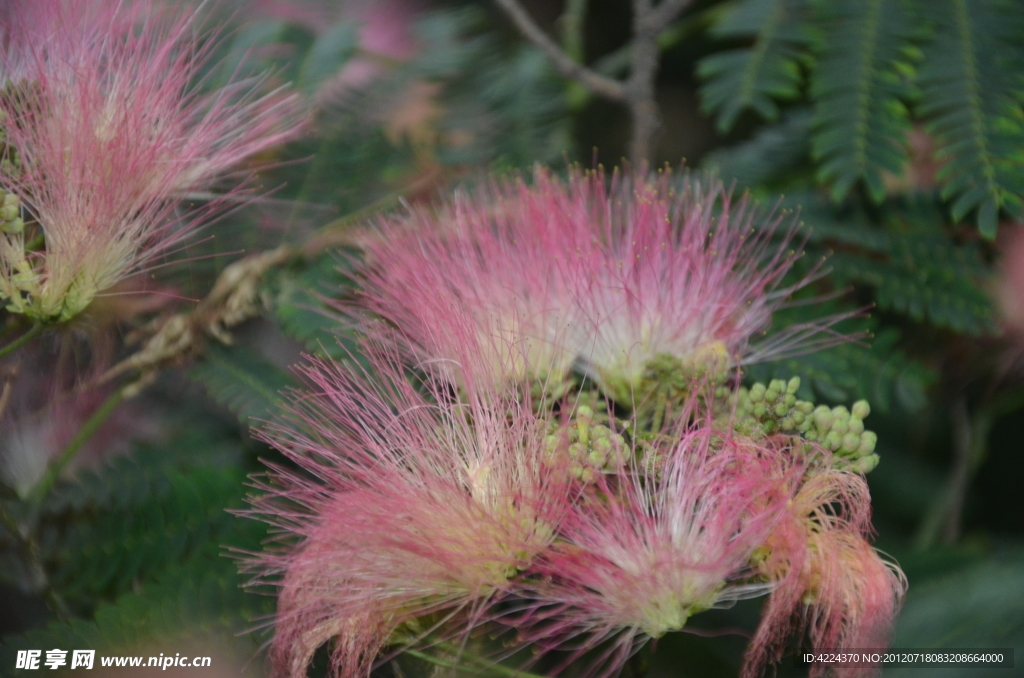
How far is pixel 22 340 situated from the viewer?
896 millimetres

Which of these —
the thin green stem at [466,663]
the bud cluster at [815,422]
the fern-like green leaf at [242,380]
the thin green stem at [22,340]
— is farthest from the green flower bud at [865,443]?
the thin green stem at [22,340]

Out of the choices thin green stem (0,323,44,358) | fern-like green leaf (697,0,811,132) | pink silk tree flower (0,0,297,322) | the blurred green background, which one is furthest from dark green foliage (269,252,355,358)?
fern-like green leaf (697,0,811,132)

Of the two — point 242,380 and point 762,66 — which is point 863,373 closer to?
point 762,66

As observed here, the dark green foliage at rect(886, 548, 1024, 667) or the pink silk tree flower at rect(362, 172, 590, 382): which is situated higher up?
the pink silk tree flower at rect(362, 172, 590, 382)

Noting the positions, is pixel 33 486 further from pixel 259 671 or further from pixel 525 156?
pixel 525 156

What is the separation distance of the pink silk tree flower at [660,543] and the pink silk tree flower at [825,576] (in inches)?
1.0

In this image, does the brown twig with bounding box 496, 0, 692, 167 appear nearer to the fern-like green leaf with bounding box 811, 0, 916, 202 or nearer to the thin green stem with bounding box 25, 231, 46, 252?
the fern-like green leaf with bounding box 811, 0, 916, 202

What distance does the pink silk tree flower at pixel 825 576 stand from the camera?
A: 75cm

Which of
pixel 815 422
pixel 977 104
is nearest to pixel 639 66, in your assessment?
pixel 977 104

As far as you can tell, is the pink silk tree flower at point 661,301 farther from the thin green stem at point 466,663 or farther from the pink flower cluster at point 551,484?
the thin green stem at point 466,663

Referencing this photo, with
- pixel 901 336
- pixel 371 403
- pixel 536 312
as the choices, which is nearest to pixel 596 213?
pixel 536 312

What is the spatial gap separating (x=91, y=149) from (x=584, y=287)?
0.61 metres

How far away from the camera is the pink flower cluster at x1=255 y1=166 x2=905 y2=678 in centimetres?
74

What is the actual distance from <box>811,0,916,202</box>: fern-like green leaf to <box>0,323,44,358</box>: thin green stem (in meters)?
1.05
